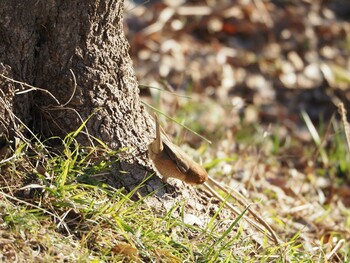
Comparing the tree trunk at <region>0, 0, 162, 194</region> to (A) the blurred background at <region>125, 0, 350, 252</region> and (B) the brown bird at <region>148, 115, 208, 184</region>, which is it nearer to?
(B) the brown bird at <region>148, 115, 208, 184</region>

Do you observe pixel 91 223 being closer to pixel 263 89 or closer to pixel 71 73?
pixel 71 73

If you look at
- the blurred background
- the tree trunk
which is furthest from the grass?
the blurred background

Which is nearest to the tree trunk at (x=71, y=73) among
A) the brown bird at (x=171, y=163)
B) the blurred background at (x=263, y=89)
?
the brown bird at (x=171, y=163)

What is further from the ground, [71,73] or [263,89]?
[71,73]

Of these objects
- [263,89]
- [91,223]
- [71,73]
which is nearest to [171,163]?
[91,223]

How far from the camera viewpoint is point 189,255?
2.91 m

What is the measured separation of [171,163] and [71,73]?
23.4 inches

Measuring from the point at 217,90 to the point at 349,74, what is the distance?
54.7 inches

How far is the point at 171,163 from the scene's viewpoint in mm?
3150

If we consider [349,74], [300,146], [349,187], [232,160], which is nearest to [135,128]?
[232,160]

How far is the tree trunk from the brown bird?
0.09 m

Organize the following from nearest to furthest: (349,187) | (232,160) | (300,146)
Result: (232,160)
(349,187)
(300,146)

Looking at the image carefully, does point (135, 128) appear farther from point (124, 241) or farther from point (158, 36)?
point (158, 36)

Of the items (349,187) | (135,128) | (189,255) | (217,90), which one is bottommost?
(349,187)
